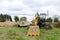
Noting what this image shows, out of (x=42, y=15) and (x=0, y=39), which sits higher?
(x=42, y=15)

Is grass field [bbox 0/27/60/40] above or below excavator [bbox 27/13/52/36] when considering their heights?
below

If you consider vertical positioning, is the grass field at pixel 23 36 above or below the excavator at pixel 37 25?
below

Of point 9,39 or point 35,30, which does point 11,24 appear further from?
point 9,39

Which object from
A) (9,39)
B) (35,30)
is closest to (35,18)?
(35,30)

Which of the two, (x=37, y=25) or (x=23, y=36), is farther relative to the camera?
(x=37, y=25)

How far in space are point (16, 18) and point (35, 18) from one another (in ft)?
71.8

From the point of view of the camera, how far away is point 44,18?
72.8 ft

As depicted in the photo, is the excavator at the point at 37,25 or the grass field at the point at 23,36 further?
the excavator at the point at 37,25

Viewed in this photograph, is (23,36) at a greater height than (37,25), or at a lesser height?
lesser

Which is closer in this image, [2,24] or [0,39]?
[0,39]

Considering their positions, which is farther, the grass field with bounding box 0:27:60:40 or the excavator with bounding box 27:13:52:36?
the excavator with bounding box 27:13:52:36

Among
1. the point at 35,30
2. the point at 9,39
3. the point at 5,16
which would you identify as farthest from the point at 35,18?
the point at 5,16

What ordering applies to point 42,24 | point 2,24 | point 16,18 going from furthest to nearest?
1. point 16,18
2. point 2,24
3. point 42,24

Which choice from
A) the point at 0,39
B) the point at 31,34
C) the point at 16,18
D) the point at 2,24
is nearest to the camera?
the point at 0,39
